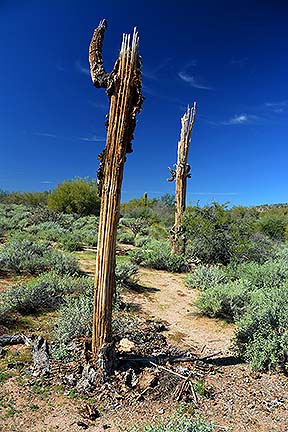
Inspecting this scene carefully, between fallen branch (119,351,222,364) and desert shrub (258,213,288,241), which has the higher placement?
desert shrub (258,213,288,241)

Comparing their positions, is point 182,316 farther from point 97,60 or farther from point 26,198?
point 26,198

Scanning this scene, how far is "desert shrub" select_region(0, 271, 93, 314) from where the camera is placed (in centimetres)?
628

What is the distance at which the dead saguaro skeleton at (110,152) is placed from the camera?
4000 millimetres

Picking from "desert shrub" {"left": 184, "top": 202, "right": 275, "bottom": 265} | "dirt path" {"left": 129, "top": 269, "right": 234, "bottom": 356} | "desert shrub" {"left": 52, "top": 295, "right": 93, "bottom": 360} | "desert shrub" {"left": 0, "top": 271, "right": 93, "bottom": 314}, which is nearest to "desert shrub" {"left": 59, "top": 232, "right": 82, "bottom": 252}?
"dirt path" {"left": 129, "top": 269, "right": 234, "bottom": 356}

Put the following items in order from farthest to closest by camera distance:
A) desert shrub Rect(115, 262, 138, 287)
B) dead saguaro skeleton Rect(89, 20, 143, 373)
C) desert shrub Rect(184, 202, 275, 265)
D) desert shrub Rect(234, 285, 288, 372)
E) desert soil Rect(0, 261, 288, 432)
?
desert shrub Rect(184, 202, 275, 265) < desert shrub Rect(115, 262, 138, 287) < desert shrub Rect(234, 285, 288, 372) < dead saguaro skeleton Rect(89, 20, 143, 373) < desert soil Rect(0, 261, 288, 432)

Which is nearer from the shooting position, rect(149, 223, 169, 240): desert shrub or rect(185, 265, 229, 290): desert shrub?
rect(185, 265, 229, 290): desert shrub

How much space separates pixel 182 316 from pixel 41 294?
3003 mm

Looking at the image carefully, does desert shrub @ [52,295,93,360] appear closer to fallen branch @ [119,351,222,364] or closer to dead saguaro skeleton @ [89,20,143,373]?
dead saguaro skeleton @ [89,20,143,373]

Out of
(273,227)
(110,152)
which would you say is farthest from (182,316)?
(273,227)

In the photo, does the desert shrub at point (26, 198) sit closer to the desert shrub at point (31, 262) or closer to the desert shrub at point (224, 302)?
the desert shrub at point (31, 262)

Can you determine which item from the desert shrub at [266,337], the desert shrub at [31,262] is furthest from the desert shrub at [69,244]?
the desert shrub at [266,337]

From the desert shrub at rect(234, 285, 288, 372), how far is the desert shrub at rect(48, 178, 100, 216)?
26.6 m

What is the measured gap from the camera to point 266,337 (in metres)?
4.89

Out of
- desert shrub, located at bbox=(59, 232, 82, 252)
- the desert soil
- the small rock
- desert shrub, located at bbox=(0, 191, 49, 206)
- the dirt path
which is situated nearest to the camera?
the desert soil
